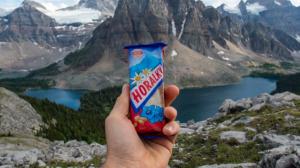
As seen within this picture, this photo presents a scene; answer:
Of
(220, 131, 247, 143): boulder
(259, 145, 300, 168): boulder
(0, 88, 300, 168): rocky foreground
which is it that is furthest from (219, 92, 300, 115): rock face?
(259, 145, 300, 168): boulder

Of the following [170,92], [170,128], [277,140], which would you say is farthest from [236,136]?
[170,128]

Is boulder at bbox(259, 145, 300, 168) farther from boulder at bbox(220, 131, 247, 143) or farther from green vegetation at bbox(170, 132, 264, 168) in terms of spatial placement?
boulder at bbox(220, 131, 247, 143)

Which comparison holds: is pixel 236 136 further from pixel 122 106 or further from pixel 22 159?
pixel 122 106

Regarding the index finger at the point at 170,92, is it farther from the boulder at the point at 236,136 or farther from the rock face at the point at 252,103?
the rock face at the point at 252,103

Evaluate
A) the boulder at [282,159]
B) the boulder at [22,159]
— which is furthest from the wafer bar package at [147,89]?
the boulder at [22,159]

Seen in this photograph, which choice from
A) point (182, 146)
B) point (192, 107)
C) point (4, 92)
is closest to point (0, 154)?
point (182, 146)
